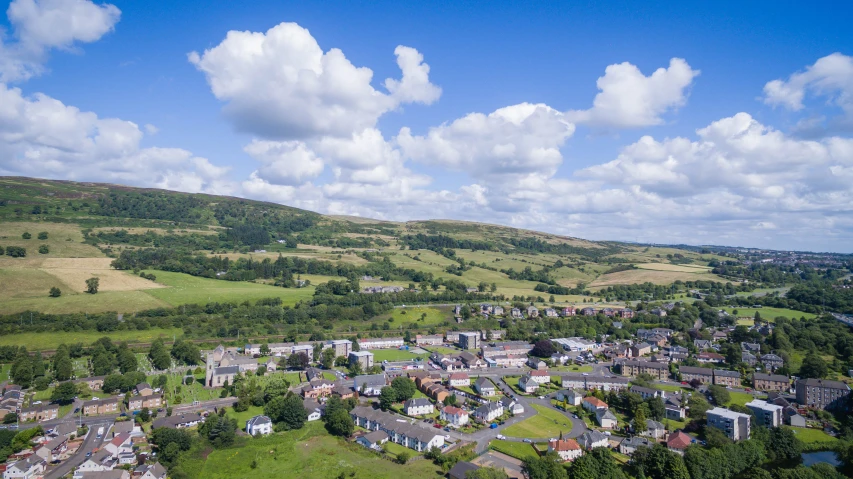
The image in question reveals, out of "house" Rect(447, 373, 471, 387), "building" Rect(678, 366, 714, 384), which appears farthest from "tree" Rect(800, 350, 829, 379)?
"house" Rect(447, 373, 471, 387)

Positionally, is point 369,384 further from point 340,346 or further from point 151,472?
point 151,472

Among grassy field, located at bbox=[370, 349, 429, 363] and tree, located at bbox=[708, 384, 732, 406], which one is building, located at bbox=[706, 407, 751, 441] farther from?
grassy field, located at bbox=[370, 349, 429, 363]

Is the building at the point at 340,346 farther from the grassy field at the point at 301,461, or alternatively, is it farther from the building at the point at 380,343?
the grassy field at the point at 301,461

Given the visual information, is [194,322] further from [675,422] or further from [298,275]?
[675,422]

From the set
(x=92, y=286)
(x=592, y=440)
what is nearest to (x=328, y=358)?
(x=592, y=440)

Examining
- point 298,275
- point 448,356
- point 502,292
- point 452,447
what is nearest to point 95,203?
point 298,275

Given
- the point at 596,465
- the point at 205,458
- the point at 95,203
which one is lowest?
the point at 205,458

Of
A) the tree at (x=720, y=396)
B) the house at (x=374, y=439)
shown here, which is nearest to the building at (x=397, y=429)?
the house at (x=374, y=439)
